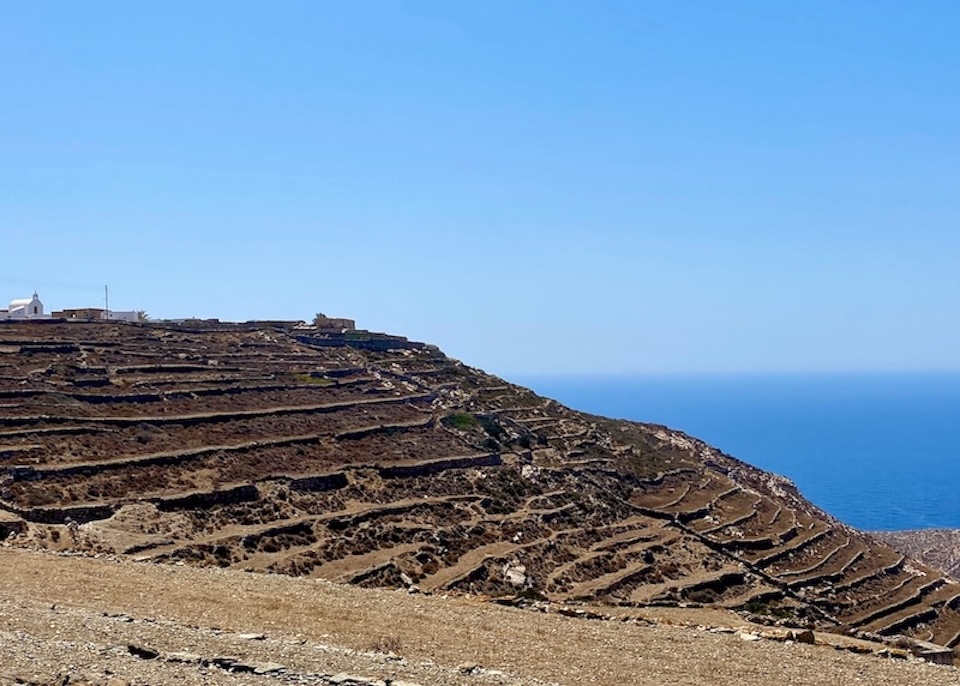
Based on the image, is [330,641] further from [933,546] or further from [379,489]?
[933,546]

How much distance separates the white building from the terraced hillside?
26.0 feet

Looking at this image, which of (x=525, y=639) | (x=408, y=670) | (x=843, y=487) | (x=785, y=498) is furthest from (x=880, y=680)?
(x=843, y=487)

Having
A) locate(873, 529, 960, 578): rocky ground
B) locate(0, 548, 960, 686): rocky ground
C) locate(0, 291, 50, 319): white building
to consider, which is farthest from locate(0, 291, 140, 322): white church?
locate(873, 529, 960, 578): rocky ground

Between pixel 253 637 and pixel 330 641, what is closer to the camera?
pixel 253 637

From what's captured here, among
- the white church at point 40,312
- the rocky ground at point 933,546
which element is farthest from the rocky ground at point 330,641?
the rocky ground at point 933,546

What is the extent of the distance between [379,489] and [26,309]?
33.0 m

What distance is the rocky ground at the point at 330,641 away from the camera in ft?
43.3

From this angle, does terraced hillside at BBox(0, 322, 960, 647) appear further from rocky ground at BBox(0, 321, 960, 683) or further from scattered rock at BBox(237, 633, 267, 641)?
scattered rock at BBox(237, 633, 267, 641)

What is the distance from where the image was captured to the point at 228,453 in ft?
129

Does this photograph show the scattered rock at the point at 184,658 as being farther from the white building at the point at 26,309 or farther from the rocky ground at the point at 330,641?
the white building at the point at 26,309

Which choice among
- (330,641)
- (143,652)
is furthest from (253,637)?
(143,652)

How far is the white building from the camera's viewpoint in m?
60.8

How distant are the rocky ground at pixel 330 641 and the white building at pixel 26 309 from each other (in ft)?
138

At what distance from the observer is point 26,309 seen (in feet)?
202
